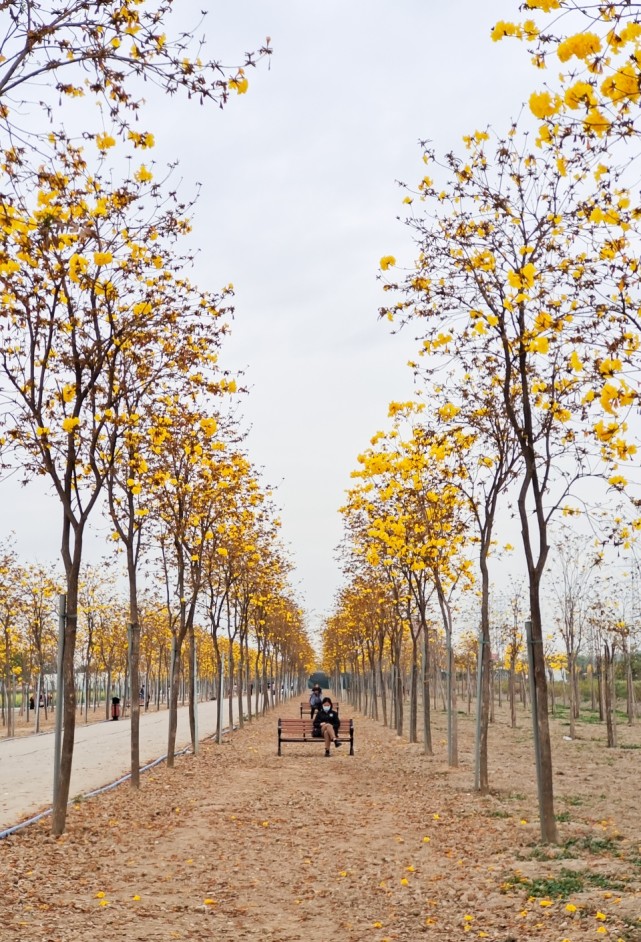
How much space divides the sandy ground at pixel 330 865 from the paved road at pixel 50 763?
1.01 meters

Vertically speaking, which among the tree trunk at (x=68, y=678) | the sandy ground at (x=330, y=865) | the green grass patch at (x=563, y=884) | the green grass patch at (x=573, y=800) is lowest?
the green grass patch at (x=573, y=800)

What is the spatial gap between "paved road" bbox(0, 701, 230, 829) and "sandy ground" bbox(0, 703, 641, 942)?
101 cm

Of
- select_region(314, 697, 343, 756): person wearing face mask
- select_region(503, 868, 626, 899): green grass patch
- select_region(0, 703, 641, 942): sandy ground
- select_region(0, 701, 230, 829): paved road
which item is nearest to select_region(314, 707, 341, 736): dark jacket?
select_region(314, 697, 343, 756): person wearing face mask

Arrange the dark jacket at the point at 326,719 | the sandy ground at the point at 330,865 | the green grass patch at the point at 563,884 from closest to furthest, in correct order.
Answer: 1. the sandy ground at the point at 330,865
2. the green grass patch at the point at 563,884
3. the dark jacket at the point at 326,719

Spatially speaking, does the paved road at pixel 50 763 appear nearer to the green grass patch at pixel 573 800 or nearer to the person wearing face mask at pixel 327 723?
the person wearing face mask at pixel 327 723

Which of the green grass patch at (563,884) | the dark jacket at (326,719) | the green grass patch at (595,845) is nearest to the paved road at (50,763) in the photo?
the dark jacket at (326,719)

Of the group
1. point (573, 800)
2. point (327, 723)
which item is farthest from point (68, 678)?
point (327, 723)

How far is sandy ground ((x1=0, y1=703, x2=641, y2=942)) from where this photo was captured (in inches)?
246

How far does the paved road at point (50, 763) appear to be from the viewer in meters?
12.7

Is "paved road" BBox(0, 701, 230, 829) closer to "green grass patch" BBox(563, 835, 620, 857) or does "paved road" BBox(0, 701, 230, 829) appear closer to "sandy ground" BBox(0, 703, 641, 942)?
"sandy ground" BBox(0, 703, 641, 942)

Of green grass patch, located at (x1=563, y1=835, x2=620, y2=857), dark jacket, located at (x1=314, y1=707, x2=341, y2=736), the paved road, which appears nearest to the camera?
green grass patch, located at (x1=563, y1=835, x2=620, y2=857)

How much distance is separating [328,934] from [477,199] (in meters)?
7.18

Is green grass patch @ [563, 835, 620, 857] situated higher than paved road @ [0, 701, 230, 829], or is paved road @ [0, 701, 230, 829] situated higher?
green grass patch @ [563, 835, 620, 857]

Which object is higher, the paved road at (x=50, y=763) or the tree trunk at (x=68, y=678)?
the tree trunk at (x=68, y=678)
